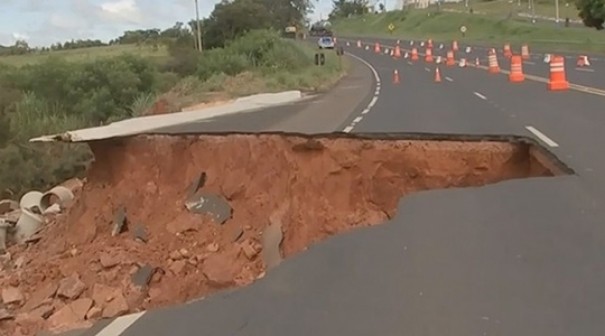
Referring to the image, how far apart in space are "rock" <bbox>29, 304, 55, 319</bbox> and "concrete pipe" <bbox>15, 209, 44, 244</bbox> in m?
4.53

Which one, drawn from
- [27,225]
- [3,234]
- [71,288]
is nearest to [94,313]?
[71,288]

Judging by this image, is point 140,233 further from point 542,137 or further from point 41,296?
point 542,137

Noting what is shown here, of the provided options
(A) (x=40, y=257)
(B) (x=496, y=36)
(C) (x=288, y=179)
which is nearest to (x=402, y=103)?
(C) (x=288, y=179)

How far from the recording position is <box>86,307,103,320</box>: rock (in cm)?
855

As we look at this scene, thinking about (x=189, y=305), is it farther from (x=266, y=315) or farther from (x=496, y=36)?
(x=496, y=36)

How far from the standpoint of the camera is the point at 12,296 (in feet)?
33.3

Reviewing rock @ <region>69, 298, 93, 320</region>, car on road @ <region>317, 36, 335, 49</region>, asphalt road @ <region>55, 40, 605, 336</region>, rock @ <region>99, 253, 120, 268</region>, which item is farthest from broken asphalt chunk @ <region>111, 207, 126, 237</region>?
car on road @ <region>317, 36, 335, 49</region>

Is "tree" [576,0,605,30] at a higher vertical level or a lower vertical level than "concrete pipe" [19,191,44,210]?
higher

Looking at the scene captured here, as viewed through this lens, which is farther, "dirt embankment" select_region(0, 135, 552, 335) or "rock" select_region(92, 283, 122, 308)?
"dirt embankment" select_region(0, 135, 552, 335)

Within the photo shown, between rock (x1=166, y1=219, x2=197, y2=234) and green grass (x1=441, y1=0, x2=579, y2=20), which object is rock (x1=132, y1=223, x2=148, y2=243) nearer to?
rock (x1=166, y1=219, x2=197, y2=234)

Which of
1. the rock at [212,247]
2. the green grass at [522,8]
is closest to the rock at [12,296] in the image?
the rock at [212,247]

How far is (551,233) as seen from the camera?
25.6 ft

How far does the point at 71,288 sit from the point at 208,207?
2304 millimetres

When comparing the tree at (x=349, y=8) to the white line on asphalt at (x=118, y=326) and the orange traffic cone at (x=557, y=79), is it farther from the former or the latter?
the white line on asphalt at (x=118, y=326)
